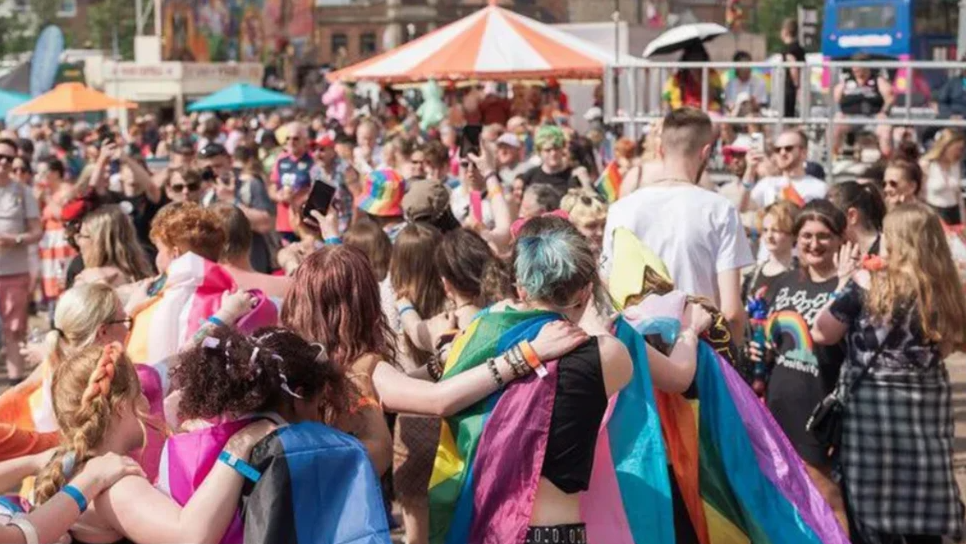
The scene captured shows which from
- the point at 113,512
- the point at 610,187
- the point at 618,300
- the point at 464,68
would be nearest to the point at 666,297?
the point at 618,300

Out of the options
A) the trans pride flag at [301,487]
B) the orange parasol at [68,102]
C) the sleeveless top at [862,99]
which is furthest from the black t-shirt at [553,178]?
the orange parasol at [68,102]

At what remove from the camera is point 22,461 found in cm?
414

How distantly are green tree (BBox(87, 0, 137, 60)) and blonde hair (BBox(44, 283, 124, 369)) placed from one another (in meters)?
76.0

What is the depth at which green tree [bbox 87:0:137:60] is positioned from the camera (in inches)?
3142

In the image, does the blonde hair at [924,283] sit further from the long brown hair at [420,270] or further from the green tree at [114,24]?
the green tree at [114,24]

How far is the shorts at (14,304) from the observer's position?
1097 cm

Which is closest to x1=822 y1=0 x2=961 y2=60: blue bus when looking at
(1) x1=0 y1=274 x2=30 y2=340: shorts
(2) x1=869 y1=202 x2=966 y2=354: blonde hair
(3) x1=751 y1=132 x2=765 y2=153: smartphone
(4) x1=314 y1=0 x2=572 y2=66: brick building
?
(3) x1=751 y1=132 x2=765 y2=153: smartphone

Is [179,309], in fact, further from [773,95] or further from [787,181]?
[773,95]

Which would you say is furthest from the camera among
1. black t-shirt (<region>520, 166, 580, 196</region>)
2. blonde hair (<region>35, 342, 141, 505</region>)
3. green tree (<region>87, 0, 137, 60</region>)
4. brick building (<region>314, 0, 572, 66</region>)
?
brick building (<region>314, 0, 572, 66</region>)

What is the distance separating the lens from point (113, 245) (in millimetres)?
7180

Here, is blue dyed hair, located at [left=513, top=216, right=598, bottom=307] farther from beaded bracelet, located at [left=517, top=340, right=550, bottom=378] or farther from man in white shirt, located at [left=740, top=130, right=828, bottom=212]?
man in white shirt, located at [left=740, top=130, right=828, bottom=212]

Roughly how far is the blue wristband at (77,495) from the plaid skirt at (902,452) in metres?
3.38

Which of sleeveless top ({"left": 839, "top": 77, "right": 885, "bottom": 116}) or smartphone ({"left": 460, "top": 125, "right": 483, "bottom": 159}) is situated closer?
smartphone ({"left": 460, "top": 125, "right": 483, "bottom": 159})

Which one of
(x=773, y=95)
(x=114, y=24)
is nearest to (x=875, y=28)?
(x=773, y=95)
